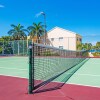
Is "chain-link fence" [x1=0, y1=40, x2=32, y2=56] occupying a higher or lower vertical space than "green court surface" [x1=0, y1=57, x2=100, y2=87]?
higher

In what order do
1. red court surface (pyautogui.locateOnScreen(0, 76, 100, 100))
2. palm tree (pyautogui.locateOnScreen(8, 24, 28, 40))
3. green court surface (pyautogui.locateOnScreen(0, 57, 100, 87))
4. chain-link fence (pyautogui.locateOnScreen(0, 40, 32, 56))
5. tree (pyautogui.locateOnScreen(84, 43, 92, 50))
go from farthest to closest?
1. palm tree (pyautogui.locateOnScreen(8, 24, 28, 40))
2. tree (pyautogui.locateOnScreen(84, 43, 92, 50))
3. chain-link fence (pyautogui.locateOnScreen(0, 40, 32, 56))
4. green court surface (pyautogui.locateOnScreen(0, 57, 100, 87))
5. red court surface (pyautogui.locateOnScreen(0, 76, 100, 100))

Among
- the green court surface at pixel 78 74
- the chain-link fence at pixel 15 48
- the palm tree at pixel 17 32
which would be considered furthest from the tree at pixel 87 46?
the palm tree at pixel 17 32

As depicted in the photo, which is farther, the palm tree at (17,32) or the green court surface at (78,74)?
the palm tree at (17,32)

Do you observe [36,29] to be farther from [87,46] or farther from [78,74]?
[78,74]

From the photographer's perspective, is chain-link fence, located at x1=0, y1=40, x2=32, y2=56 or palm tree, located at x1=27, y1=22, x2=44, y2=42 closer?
chain-link fence, located at x1=0, y1=40, x2=32, y2=56

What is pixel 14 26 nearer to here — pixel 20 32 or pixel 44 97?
pixel 20 32

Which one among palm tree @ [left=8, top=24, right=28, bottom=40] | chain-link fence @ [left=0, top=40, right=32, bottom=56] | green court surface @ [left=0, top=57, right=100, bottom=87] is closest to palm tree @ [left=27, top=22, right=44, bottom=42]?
palm tree @ [left=8, top=24, right=28, bottom=40]

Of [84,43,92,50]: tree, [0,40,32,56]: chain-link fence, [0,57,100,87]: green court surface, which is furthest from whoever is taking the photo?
[84,43,92,50]: tree

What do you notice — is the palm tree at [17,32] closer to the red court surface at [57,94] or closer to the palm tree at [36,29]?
the palm tree at [36,29]

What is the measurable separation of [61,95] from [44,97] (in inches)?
19.4

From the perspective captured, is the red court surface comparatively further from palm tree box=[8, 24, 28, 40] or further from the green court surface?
palm tree box=[8, 24, 28, 40]

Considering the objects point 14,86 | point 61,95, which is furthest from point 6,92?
point 61,95

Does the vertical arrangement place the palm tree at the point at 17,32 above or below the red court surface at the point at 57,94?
above

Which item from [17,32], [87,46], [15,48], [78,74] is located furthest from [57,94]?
[17,32]
